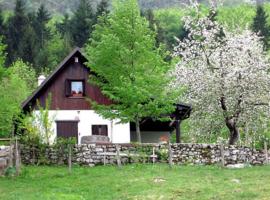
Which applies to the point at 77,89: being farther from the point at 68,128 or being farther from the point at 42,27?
the point at 42,27

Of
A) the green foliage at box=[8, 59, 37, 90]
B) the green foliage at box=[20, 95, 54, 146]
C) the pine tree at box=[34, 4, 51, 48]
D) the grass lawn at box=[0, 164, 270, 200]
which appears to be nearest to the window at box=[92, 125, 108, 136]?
the green foliage at box=[20, 95, 54, 146]

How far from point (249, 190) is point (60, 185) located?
7.24 metres

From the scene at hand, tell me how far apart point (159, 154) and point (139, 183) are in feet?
19.9

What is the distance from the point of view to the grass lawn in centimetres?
1702

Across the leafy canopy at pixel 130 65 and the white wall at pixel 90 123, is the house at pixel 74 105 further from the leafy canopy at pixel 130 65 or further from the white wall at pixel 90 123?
the leafy canopy at pixel 130 65

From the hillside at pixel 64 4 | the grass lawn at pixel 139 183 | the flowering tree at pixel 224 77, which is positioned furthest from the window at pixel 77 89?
the hillside at pixel 64 4

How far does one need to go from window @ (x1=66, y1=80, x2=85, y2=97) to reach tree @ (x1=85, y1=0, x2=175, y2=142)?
4555 mm

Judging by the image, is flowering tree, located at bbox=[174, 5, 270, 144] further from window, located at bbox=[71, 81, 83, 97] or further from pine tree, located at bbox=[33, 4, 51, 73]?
pine tree, located at bbox=[33, 4, 51, 73]

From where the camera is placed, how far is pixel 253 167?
2381cm

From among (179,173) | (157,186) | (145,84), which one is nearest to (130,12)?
(145,84)

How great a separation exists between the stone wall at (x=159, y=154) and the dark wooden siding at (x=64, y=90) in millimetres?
6582

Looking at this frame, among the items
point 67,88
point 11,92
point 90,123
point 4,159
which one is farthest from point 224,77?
point 11,92

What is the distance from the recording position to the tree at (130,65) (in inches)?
1057

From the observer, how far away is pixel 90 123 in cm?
3250
